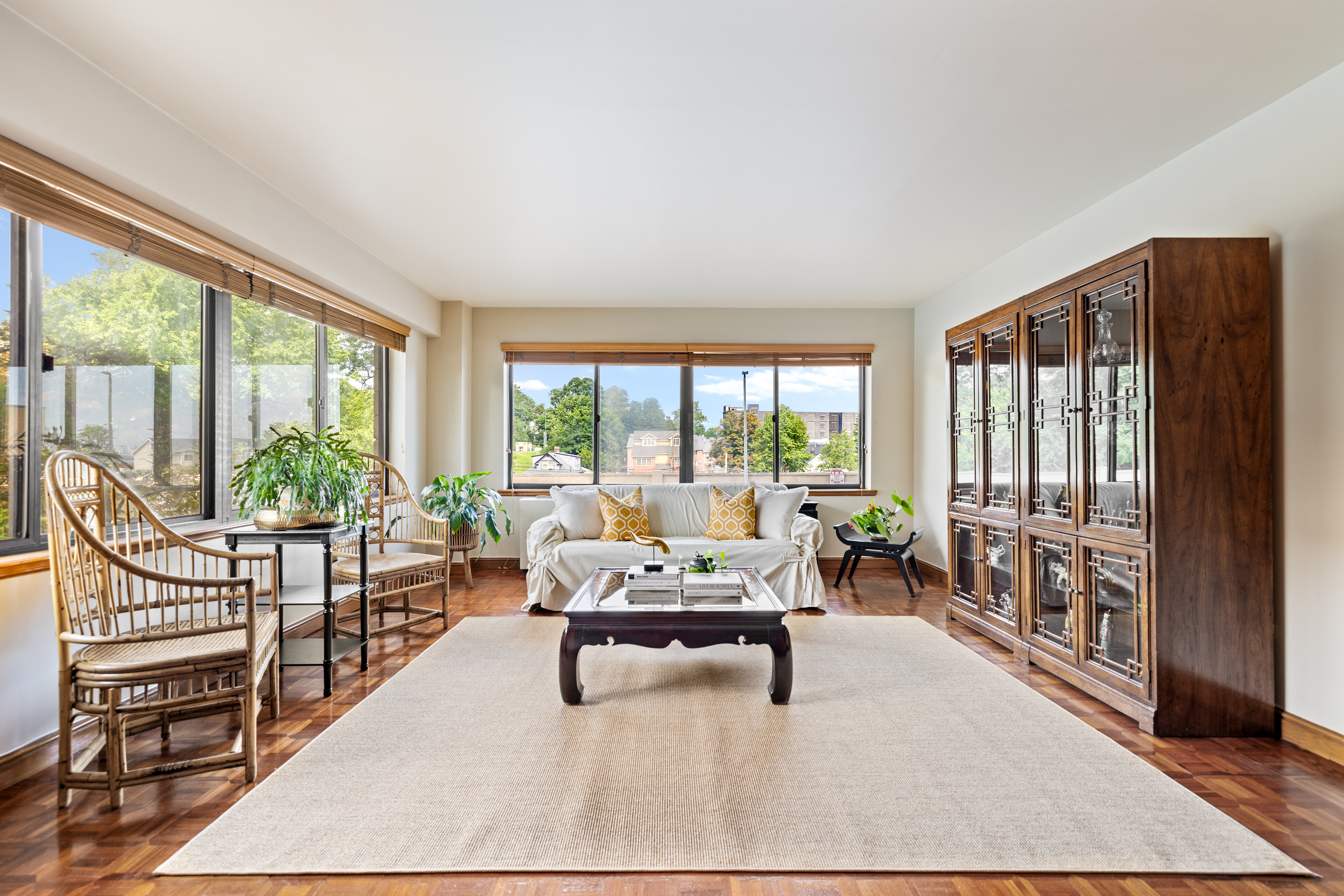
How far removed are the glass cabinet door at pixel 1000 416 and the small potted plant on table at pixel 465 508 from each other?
386 centimetres

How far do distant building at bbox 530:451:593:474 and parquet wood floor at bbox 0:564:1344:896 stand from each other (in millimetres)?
3563

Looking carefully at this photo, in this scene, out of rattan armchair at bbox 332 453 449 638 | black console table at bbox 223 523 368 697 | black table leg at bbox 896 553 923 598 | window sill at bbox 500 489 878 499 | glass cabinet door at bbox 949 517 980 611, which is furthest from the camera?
window sill at bbox 500 489 878 499

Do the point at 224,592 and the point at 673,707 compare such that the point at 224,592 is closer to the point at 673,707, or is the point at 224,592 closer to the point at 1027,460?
the point at 673,707

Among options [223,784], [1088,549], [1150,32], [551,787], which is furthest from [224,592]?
[1150,32]

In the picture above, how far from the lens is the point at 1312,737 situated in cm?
244

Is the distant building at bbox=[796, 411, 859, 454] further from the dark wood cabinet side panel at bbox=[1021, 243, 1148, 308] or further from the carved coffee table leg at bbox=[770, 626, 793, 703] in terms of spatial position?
the carved coffee table leg at bbox=[770, 626, 793, 703]

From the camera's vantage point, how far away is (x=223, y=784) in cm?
221

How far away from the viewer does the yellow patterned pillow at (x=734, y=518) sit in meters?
5.02

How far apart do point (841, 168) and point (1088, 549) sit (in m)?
2.17

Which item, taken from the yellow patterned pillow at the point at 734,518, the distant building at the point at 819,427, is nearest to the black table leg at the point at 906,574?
the yellow patterned pillow at the point at 734,518

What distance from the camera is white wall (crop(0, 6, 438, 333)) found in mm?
2078

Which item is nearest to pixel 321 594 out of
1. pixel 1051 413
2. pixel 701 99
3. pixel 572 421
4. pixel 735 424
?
pixel 701 99

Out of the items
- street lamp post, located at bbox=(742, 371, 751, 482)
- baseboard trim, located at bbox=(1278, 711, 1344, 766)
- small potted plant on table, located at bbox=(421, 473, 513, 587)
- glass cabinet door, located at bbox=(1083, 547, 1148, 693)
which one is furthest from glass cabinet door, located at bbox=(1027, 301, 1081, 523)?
small potted plant on table, located at bbox=(421, 473, 513, 587)

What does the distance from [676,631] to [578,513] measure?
2345 mm
